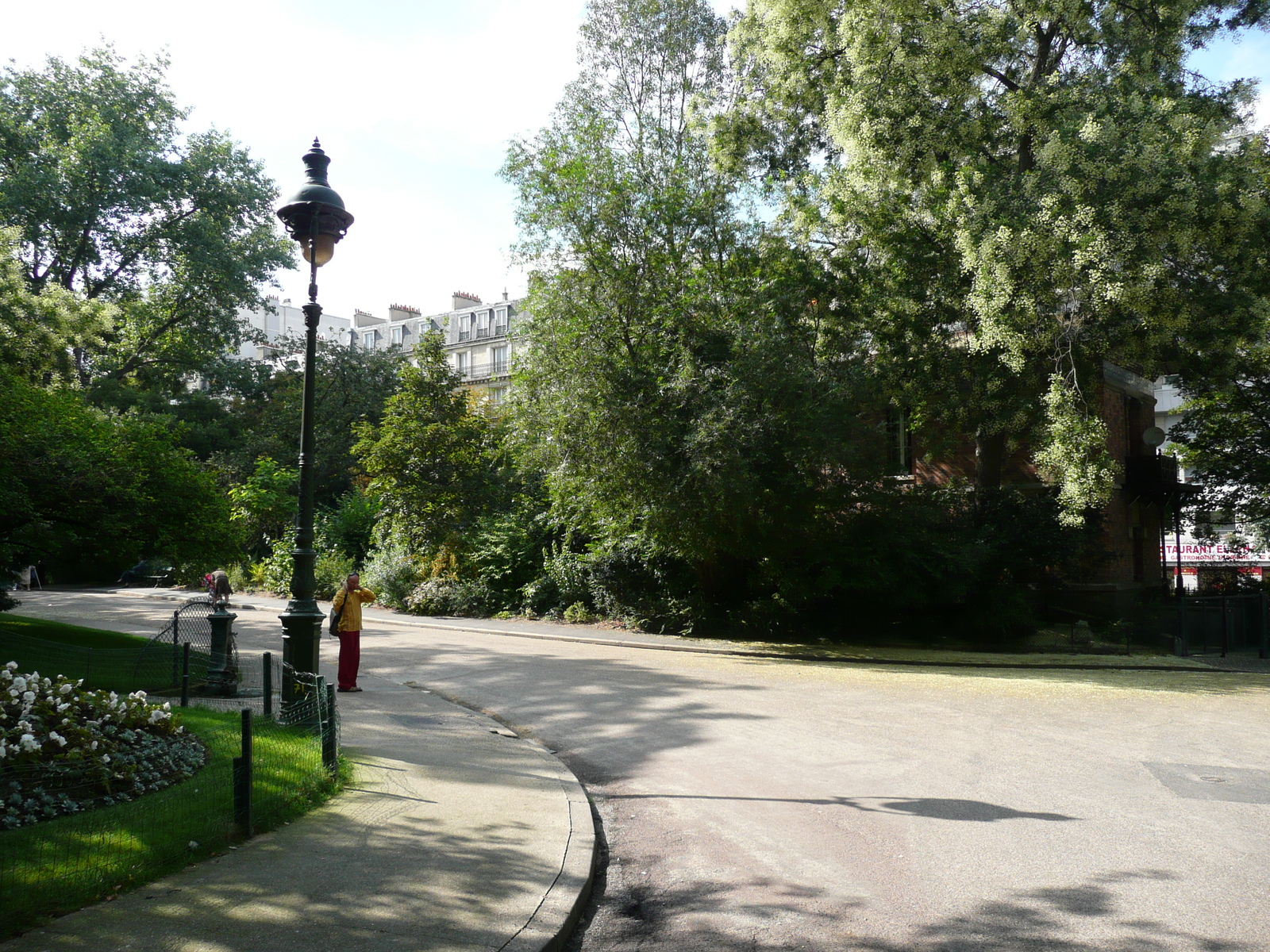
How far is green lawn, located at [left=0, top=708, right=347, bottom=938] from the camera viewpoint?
4.39 meters

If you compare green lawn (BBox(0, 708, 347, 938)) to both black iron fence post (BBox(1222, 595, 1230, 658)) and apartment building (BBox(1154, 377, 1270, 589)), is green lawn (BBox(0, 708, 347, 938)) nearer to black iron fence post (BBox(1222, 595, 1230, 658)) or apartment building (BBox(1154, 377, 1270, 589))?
black iron fence post (BBox(1222, 595, 1230, 658))

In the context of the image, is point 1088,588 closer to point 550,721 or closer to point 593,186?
point 593,186

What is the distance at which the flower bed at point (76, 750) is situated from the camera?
18.2ft

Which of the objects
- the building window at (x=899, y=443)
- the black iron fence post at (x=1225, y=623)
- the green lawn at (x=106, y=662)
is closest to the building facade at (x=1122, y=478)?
the building window at (x=899, y=443)

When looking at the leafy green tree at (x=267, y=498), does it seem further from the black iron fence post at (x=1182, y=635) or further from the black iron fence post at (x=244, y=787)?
the black iron fence post at (x=244, y=787)

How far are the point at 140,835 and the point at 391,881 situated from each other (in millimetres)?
1626

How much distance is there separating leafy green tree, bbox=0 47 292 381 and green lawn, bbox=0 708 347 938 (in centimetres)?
2540

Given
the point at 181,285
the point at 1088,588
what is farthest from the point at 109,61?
the point at 1088,588

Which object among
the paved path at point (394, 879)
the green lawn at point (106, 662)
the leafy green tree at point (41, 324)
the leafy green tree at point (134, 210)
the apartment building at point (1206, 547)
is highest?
the leafy green tree at point (134, 210)

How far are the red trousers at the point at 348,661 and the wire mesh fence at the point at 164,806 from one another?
3.07 m

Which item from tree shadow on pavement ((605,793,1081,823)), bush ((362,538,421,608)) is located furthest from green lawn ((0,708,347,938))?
bush ((362,538,421,608))

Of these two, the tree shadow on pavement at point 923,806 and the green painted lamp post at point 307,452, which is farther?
the green painted lamp post at point 307,452

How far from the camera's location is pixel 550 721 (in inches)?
411

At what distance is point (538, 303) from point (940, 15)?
10.2m
